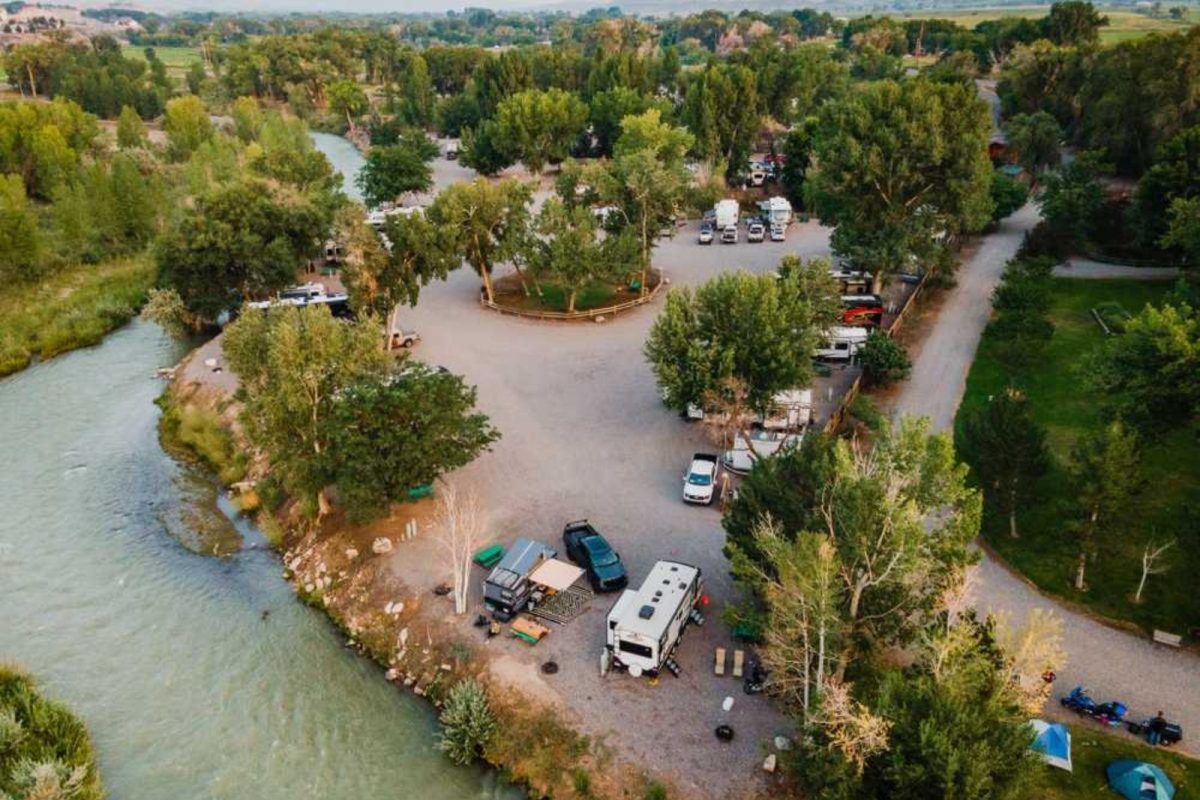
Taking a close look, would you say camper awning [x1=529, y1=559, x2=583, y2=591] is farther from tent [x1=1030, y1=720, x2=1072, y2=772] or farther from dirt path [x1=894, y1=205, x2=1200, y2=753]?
tent [x1=1030, y1=720, x2=1072, y2=772]

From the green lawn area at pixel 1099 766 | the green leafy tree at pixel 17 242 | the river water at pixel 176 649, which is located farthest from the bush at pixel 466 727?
the green leafy tree at pixel 17 242

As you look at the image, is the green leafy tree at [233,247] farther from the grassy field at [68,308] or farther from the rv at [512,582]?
the rv at [512,582]

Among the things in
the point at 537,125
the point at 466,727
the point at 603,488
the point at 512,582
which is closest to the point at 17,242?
the point at 537,125

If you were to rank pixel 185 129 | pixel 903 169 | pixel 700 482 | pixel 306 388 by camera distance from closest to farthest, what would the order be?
pixel 306 388
pixel 700 482
pixel 903 169
pixel 185 129

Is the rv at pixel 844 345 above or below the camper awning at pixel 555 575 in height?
above

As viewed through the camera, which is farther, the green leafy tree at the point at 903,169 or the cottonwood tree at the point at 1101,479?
the green leafy tree at the point at 903,169

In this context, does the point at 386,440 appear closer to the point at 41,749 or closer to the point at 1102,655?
the point at 41,749

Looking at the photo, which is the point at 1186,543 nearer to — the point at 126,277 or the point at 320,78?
the point at 126,277
